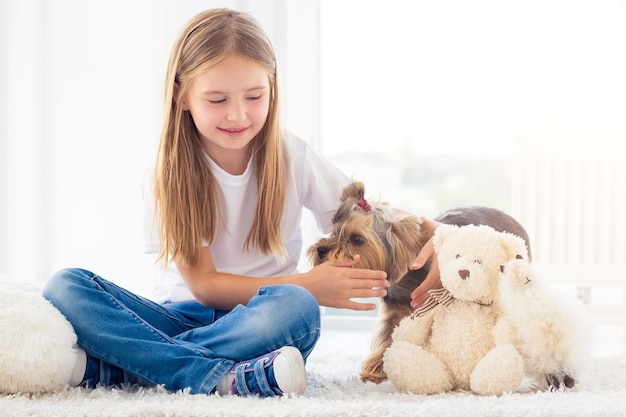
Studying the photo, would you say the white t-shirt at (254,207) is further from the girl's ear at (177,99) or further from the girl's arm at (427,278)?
the girl's arm at (427,278)

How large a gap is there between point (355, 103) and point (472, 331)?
192 centimetres

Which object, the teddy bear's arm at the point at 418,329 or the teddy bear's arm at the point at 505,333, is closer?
the teddy bear's arm at the point at 505,333

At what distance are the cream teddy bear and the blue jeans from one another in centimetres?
18

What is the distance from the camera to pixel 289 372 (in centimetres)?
126

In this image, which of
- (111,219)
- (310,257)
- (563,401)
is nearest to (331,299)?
(310,257)

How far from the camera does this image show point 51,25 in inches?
113

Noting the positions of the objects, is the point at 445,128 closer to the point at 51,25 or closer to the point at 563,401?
the point at 51,25

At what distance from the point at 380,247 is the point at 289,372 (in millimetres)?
307

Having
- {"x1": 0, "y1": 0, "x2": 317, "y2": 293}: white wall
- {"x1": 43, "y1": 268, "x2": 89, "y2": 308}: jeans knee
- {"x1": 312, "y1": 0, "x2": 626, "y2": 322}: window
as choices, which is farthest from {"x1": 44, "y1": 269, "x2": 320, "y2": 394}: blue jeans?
{"x1": 312, "y1": 0, "x2": 626, "y2": 322}: window

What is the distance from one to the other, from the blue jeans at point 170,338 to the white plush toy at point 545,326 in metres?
0.34

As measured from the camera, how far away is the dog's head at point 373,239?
1430 millimetres

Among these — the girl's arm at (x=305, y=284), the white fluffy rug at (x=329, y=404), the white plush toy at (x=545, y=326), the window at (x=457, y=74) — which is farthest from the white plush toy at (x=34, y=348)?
the window at (x=457, y=74)

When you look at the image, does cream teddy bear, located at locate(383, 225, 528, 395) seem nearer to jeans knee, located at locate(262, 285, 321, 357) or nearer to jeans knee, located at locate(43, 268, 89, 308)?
jeans knee, located at locate(262, 285, 321, 357)

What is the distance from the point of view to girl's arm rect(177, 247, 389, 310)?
1.41 metres
